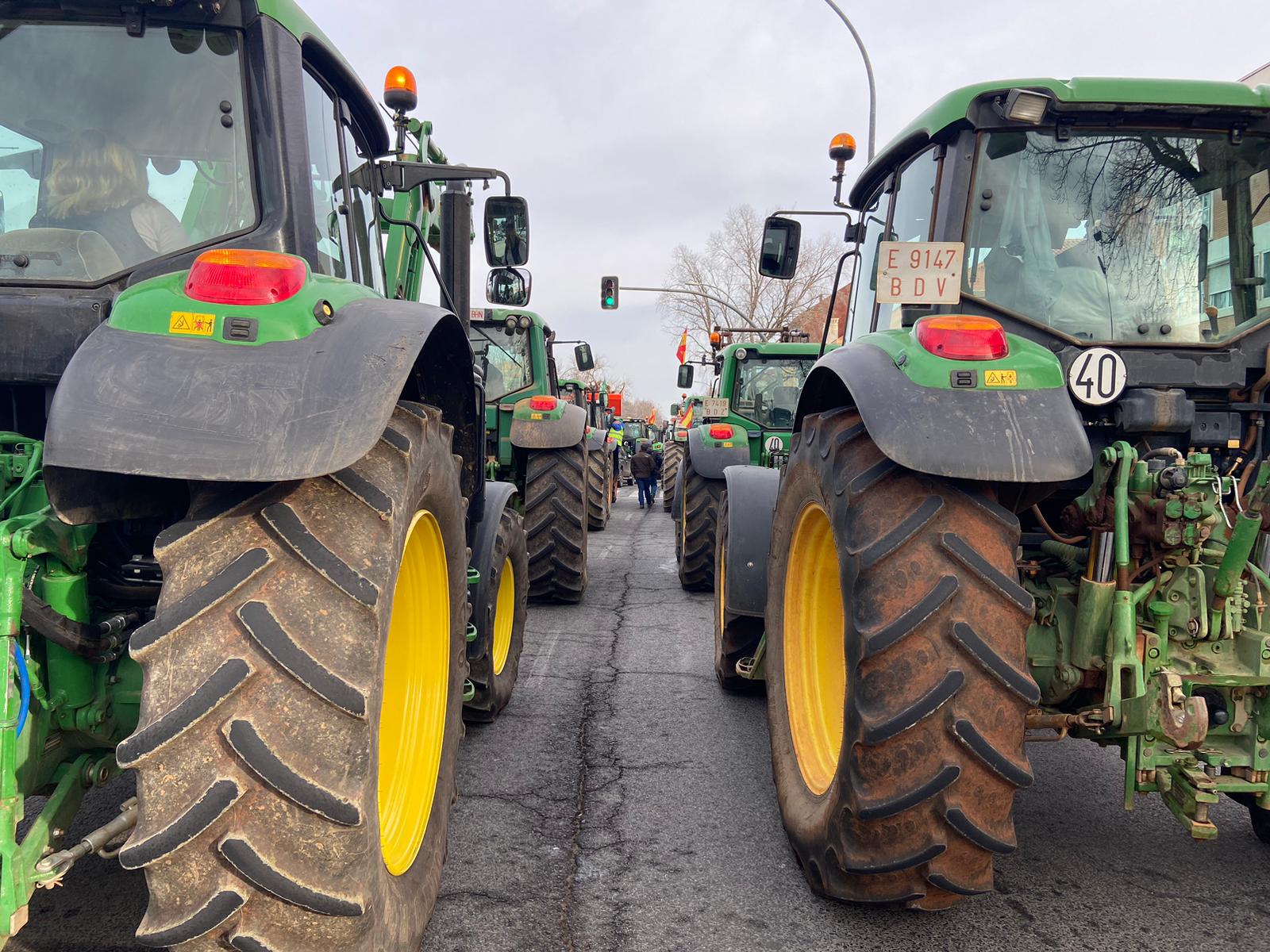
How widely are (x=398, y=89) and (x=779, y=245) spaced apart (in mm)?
1922

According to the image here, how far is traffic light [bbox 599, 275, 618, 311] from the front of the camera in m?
17.3

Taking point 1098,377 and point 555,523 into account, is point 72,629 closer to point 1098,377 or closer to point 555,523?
point 1098,377

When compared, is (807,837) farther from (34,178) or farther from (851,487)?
(34,178)

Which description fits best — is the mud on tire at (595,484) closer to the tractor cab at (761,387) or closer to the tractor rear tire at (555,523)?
the tractor rear tire at (555,523)

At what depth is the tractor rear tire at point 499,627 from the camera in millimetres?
3846

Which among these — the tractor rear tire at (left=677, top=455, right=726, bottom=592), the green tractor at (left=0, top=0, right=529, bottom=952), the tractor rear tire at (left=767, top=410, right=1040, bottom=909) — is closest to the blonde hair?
the green tractor at (left=0, top=0, right=529, bottom=952)

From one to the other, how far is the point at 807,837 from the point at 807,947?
0.96 ft

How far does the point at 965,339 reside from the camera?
2.37 m

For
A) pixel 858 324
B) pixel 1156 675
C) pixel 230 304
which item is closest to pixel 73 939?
pixel 230 304

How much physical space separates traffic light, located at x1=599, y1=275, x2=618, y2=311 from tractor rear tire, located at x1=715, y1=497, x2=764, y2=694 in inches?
508

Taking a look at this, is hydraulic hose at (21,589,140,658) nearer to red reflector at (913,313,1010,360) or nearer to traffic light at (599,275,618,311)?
red reflector at (913,313,1010,360)

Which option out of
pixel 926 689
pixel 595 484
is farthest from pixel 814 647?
pixel 595 484

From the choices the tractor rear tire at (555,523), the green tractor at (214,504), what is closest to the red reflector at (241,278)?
the green tractor at (214,504)

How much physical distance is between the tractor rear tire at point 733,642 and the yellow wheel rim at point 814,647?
90 cm
